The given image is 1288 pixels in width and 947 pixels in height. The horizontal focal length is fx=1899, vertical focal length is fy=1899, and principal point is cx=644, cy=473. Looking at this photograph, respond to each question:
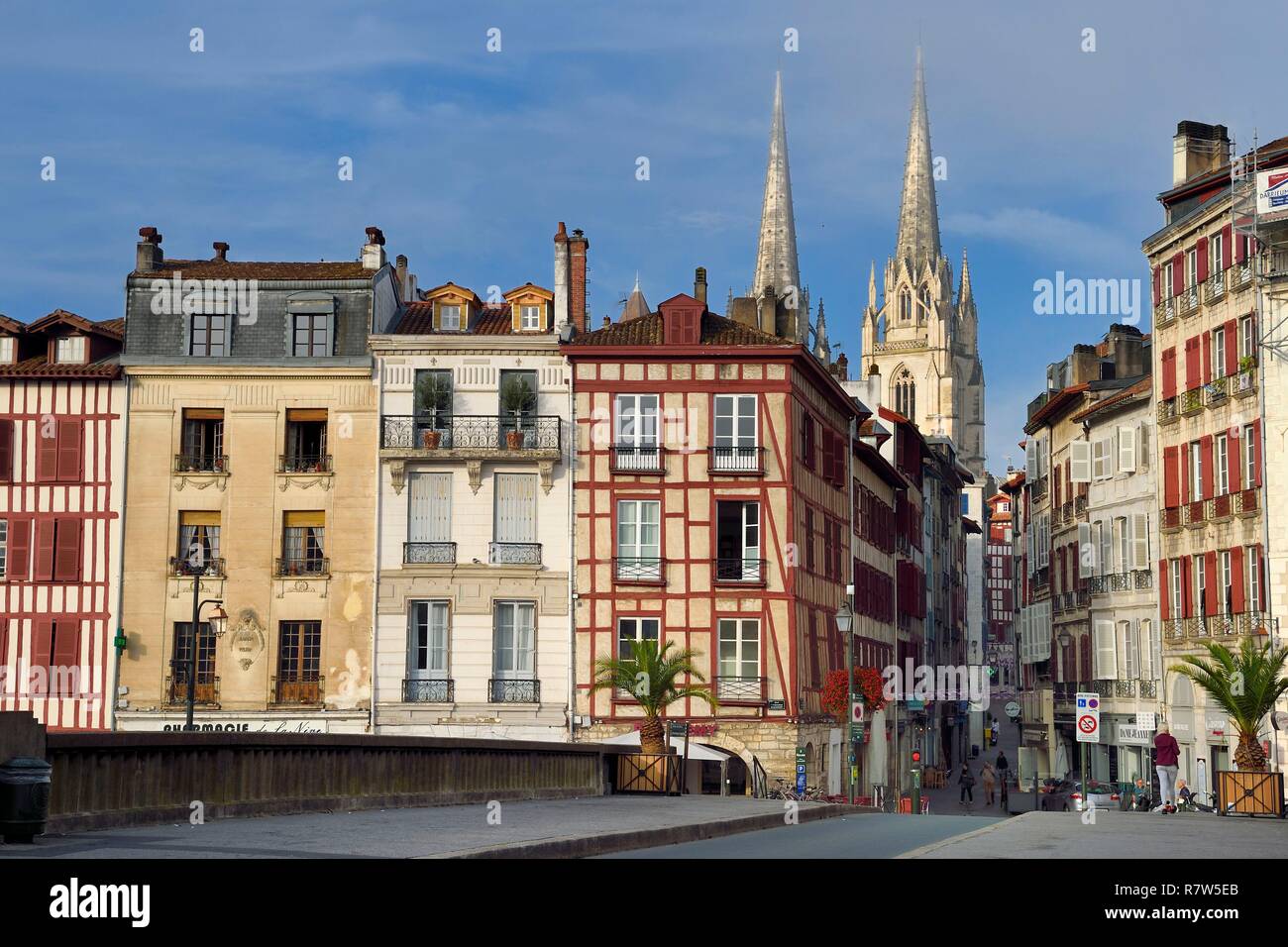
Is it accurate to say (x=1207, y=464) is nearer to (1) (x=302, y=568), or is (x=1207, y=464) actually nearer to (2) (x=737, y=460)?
(2) (x=737, y=460)

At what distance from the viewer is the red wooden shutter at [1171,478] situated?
55.2 m

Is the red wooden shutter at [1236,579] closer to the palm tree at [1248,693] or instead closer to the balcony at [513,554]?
the palm tree at [1248,693]

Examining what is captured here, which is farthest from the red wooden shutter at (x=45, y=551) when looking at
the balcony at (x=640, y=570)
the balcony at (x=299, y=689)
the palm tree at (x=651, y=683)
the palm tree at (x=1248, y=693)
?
the palm tree at (x=1248, y=693)

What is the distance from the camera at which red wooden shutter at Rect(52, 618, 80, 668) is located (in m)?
51.9

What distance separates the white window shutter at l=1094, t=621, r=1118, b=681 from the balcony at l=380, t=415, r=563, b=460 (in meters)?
20.3

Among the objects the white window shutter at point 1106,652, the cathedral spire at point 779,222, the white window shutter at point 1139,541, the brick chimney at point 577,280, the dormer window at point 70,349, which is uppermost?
the cathedral spire at point 779,222

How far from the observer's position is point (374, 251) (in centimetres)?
5481

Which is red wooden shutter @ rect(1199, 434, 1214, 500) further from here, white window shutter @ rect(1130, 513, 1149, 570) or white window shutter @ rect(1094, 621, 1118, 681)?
white window shutter @ rect(1094, 621, 1118, 681)

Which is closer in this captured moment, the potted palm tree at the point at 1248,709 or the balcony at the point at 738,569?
the potted palm tree at the point at 1248,709

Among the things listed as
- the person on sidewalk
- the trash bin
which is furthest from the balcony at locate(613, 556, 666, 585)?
the trash bin

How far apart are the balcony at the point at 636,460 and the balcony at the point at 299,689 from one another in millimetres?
9918

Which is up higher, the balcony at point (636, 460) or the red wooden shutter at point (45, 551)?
the balcony at point (636, 460)

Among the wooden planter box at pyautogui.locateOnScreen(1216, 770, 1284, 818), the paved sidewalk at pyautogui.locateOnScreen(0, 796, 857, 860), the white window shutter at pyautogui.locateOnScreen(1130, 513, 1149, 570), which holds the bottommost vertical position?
the wooden planter box at pyautogui.locateOnScreen(1216, 770, 1284, 818)
